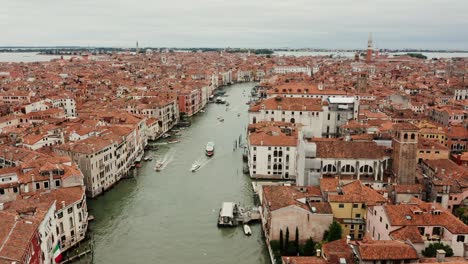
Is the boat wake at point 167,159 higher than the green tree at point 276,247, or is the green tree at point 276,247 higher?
the boat wake at point 167,159

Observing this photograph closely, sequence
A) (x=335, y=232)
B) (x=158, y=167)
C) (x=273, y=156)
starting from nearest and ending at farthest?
(x=335, y=232) < (x=273, y=156) < (x=158, y=167)

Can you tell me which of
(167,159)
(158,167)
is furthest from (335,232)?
(167,159)

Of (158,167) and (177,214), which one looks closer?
(177,214)

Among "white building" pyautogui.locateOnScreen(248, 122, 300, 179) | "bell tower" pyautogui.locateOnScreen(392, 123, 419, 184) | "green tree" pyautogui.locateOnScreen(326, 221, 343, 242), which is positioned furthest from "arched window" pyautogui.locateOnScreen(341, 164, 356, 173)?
"green tree" pyautogui.locateOnScreen(326, 221, 343, 242)

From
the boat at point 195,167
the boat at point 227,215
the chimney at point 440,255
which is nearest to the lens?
the chimney at point 440,255

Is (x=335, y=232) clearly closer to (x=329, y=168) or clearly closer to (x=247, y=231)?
(x=247, y=231)

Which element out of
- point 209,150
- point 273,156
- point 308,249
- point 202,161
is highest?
point 273,156

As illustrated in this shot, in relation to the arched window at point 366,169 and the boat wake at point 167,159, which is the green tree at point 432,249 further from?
the boat wake at point 167,159

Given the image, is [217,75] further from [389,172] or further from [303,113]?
[389,172]

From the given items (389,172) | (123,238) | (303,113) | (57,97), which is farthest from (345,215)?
(57,97)

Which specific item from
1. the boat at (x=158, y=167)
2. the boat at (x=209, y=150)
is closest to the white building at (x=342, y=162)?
the boat at (x=158, y=167)
